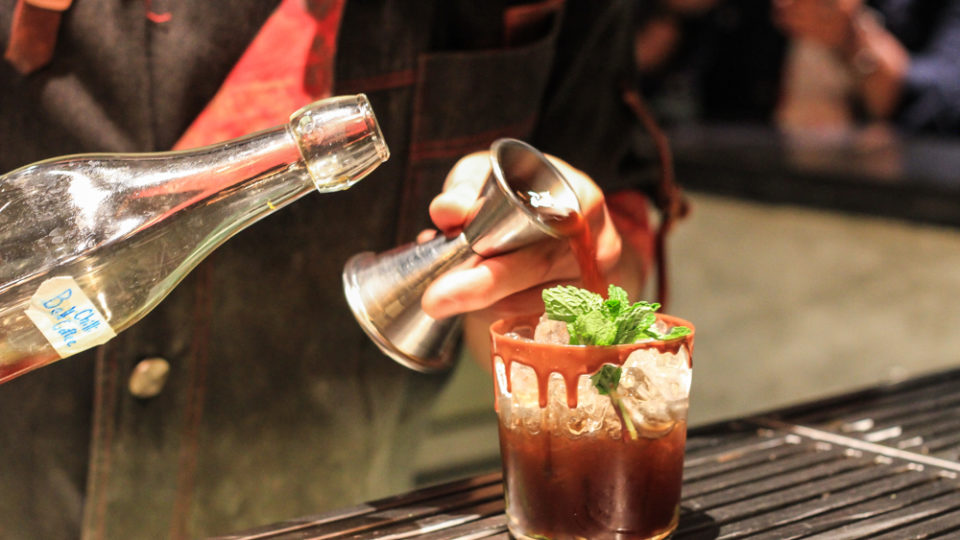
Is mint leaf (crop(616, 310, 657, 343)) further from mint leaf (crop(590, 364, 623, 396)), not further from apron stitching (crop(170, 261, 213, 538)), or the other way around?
apron stitching (crop(170, 261, 213, 538))

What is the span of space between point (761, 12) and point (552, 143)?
2.80 metres

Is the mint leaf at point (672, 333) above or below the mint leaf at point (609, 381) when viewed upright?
above

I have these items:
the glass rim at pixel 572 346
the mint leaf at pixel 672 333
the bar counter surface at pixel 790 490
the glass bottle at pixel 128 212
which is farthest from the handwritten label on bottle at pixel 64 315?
the mint leaf at pixel 672 333

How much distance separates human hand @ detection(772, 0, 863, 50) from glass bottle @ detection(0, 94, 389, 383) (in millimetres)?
2580

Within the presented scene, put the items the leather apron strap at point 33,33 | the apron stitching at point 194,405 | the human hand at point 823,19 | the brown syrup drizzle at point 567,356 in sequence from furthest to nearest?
the human hand at point 823,19, the apron stitching at point 194,405, the leather apron strap at point 33,33, the brown syrup drizzle at point 567,356

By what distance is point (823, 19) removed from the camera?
299 centimetres

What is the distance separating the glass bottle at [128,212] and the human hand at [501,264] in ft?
0.29

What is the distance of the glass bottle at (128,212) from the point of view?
0.76m

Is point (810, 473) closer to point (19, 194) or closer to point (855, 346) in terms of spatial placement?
point (19, 194)

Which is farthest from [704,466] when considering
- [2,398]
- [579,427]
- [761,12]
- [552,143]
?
[761,12]

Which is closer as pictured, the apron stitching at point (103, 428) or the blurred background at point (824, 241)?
the apron stitching at point (103, 428)

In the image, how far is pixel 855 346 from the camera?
224 cm

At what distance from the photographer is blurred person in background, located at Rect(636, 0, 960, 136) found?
2.96 m

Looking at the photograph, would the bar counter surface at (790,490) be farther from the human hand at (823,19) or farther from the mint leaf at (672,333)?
the human hand at (823,19)
